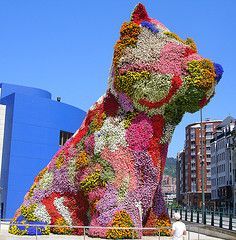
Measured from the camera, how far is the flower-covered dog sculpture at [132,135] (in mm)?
13242

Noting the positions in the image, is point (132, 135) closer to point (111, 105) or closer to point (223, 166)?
point (111, 105)

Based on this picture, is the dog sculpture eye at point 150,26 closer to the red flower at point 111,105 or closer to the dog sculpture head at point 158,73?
the dog sculpture head at point 158,73

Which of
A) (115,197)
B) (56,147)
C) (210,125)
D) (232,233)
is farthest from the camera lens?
(210,125)

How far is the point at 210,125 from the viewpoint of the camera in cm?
11325

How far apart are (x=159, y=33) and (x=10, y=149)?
63.5 feet

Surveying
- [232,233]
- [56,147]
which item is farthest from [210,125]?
[232,233]

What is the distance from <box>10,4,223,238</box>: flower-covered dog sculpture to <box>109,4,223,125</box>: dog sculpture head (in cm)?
3

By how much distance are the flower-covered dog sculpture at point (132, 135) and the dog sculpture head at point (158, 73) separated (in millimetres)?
31

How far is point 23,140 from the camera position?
31156 millimetres

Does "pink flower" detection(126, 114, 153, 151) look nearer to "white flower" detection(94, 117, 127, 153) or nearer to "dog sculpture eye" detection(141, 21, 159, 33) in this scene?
"white flower" detection(94, 117, 127, 153)

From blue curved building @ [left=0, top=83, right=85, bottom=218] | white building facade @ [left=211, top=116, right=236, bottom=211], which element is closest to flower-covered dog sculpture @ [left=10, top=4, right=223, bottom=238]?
blue curved building @ [left=0, top=83, right=85, bottom=218]

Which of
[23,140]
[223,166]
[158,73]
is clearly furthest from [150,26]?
[223,166]

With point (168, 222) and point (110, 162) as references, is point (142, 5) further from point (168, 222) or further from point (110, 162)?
point (168, 222)

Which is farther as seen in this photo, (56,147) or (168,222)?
(56,147)
